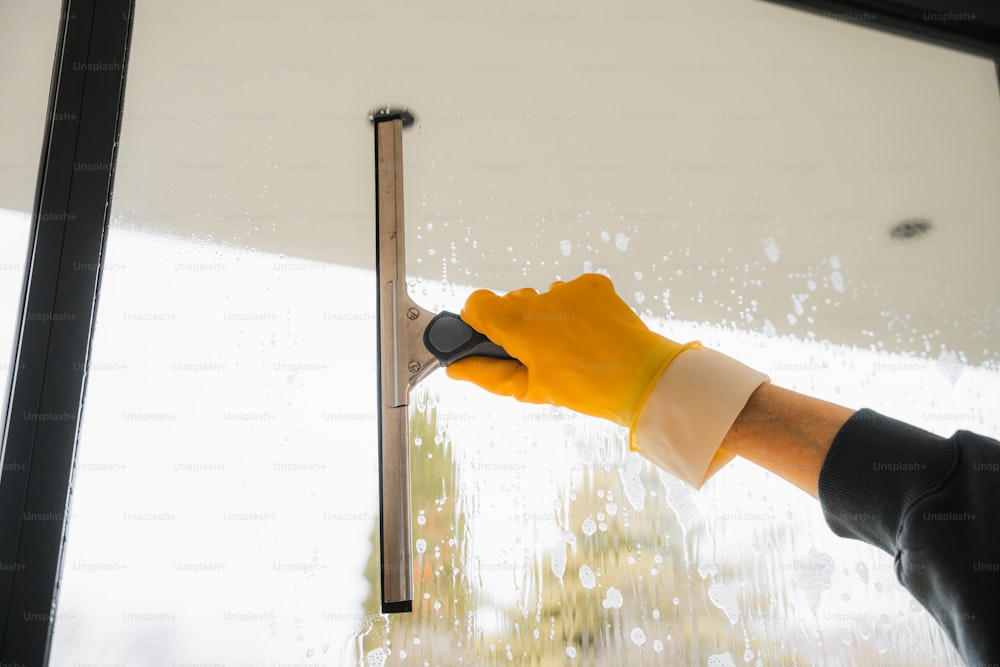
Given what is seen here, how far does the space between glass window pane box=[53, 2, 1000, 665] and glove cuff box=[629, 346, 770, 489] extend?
0.21 metres

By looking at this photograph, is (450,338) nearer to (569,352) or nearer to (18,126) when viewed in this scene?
(569,352)

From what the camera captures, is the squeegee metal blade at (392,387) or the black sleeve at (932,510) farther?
the squeegee metal blade at (392,387)

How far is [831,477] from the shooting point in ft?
2.50

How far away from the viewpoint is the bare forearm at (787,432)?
0.78 metres

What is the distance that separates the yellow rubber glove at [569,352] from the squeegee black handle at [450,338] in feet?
0.04

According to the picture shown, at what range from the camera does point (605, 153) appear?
3.93ft

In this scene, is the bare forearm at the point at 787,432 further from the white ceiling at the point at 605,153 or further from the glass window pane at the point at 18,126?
the glass window pane at the point at 18,126

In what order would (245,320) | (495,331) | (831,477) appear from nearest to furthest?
(831,477), (495,331), (245,320)

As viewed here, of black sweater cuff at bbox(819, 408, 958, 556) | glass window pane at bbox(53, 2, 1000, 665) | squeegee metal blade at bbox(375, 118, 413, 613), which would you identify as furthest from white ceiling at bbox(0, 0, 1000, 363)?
black sweater cuff at bbox(819, 408, 958, 556)

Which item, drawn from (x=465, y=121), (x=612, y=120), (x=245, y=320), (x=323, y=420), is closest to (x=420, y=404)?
(x=323, y=420)

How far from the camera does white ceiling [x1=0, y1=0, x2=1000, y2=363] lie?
1.04 m

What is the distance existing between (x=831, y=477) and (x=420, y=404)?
509 millimetres

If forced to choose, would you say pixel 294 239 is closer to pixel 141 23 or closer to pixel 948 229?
pixel 141 23

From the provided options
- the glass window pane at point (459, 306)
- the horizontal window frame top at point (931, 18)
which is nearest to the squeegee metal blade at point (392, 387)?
the glass window pane at point (459, 306)
